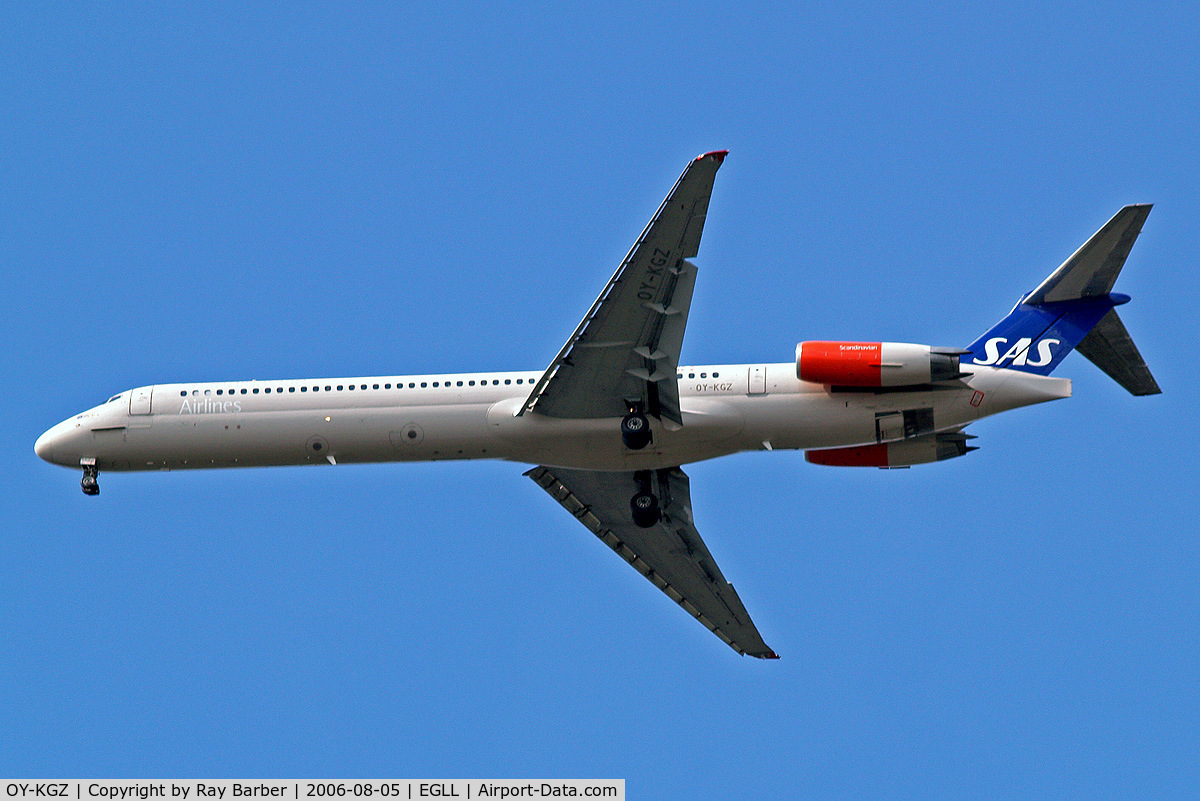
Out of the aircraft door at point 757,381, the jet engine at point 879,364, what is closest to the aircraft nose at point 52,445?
the aircraft door at point 757,381

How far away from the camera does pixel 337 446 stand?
4112 centimetres

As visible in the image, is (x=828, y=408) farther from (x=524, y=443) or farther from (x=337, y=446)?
(x=337, y=446)

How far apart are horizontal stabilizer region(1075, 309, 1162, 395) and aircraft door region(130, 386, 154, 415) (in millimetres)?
23761

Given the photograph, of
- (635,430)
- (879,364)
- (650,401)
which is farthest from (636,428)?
(879,364)

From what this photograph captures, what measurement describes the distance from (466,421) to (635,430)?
4305 mm

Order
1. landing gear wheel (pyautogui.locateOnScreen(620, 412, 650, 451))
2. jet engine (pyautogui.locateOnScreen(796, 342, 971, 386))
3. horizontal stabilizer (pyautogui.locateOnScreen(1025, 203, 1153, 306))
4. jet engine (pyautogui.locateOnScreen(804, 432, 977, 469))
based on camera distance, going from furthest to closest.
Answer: jet engine (pyautogui.locateOnScreen(804, 432, 977, 469)), landing gear wheel (pyautogui.locateOnScreen(620, 412, 650, 451)), jet engine (pyautogui.locateOnScreen(796, 342, 971, 386)), horizontal stabilizer (pyautogui.locateOnScreen(1025, 203, 1153, 306))

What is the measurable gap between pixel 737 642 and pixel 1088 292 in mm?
14569

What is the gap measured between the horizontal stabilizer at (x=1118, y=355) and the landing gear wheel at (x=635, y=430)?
10.7m

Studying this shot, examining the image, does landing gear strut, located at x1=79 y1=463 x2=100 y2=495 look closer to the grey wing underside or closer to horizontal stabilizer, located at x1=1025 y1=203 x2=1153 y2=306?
the grey wing underside

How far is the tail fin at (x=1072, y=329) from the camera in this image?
3878 cm

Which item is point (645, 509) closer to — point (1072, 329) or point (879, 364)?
point (879, 364)

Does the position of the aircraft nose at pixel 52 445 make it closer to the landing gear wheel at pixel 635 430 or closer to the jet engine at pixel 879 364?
the landing gear wheel at pixel 635 430

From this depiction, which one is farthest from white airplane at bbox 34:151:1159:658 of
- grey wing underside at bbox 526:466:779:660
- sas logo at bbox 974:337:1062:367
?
grey wing underside at bbox 526:466:779:660

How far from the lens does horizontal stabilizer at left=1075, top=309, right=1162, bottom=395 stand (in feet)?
130
